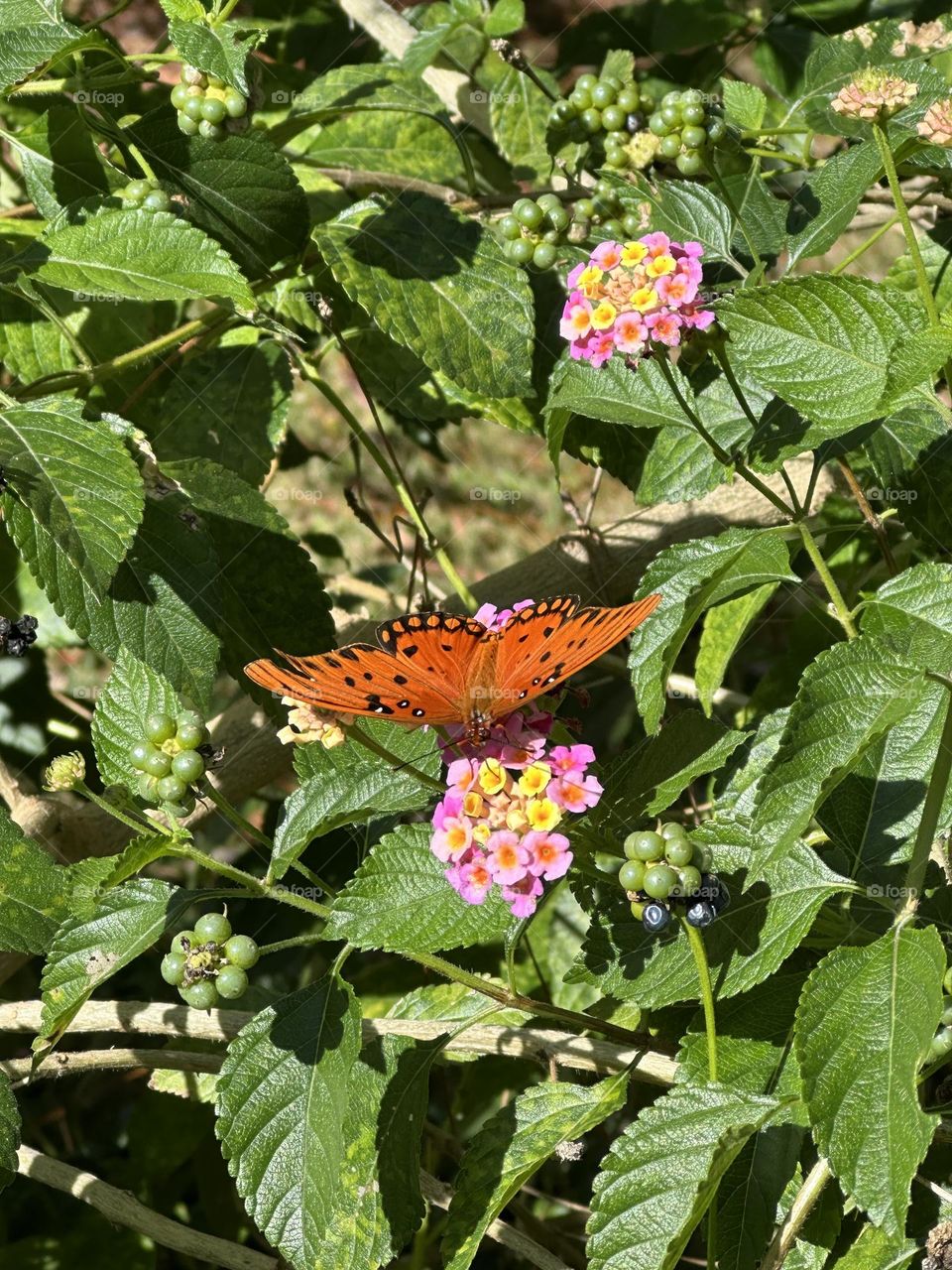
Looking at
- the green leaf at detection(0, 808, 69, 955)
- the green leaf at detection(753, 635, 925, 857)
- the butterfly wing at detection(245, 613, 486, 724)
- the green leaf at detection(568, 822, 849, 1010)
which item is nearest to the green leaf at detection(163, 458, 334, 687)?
the green leaf at detection(0, 808, 69, 955)

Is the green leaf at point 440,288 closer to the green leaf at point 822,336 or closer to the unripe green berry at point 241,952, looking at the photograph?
the green leaf at point 822,336

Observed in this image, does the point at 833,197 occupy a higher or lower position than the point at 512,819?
higher

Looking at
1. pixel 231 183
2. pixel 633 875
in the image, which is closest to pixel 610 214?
pixel 231 183

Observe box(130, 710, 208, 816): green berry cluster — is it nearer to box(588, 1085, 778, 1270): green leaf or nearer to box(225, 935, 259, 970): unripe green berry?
box(225, 935, 259, 970): unripe green berry

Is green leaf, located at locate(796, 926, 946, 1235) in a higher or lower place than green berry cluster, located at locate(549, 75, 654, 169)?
lower

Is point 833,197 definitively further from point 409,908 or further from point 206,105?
point 409,908

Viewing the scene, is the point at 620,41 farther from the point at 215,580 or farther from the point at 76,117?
the point at 215,580

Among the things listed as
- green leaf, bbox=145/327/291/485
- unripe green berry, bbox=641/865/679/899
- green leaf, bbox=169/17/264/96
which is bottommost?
green leaf, bbox=145/327/291/485
